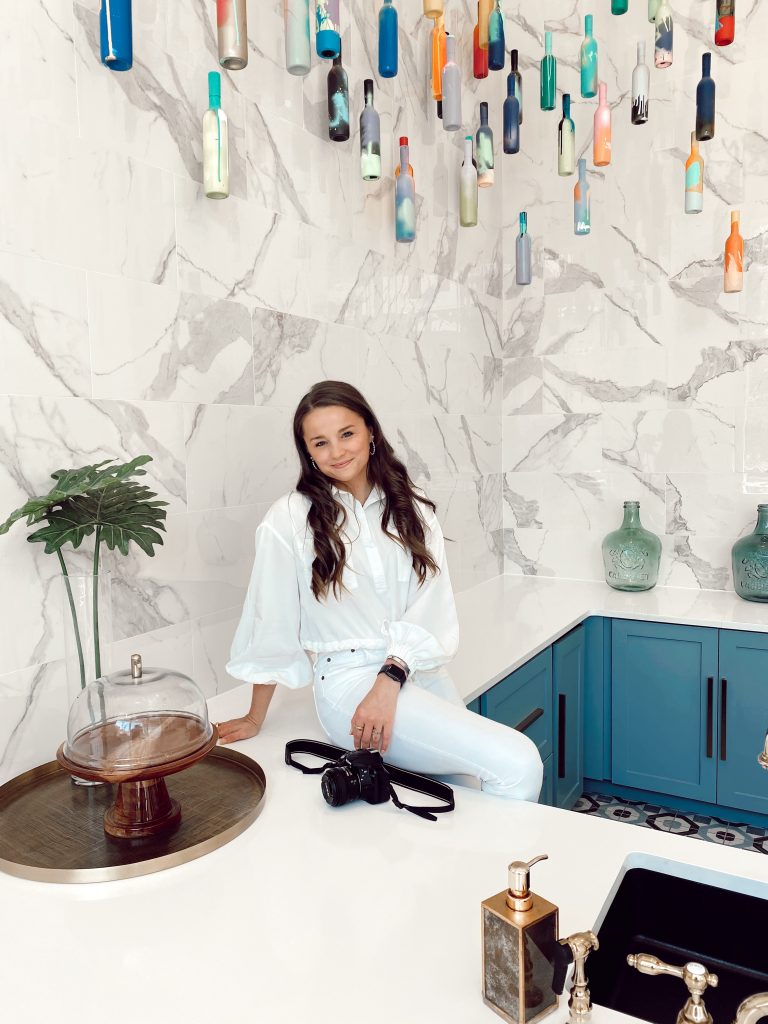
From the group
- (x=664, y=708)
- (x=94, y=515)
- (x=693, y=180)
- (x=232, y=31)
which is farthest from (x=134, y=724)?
(x=693, y=180)

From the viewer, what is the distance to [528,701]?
247 centimetres

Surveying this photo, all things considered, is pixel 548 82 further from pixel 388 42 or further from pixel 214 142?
pixel 214 142

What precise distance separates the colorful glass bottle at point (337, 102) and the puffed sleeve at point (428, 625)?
1192 mm

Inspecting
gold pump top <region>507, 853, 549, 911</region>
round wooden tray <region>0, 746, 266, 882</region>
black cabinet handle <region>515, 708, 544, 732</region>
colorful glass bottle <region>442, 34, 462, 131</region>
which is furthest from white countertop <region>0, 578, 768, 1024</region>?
colorful glass bottle <region>442, 34, 462, 131</region>

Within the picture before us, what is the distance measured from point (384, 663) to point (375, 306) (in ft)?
4.58

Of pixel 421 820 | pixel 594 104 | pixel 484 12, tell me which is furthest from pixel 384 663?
pixel 594 104

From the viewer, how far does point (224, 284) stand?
2.02 m

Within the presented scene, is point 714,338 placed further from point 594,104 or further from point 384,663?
point 384,663

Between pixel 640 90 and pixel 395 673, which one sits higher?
pixel 640 90

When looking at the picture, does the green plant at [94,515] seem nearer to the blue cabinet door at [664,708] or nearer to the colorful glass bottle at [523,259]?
the blue cabinet door at [664,708]

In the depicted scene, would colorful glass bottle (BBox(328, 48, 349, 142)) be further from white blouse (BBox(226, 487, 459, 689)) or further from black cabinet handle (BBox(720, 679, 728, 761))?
black cabinet handle (BBox(720, 679, 728, 761))

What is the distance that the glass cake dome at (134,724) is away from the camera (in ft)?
4.04

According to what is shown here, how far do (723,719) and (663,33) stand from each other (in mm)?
2219

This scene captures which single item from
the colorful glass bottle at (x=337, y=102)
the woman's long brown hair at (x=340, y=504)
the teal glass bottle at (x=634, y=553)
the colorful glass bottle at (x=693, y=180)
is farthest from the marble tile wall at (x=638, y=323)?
the woman's long brown hair at (x=340, y=504)
